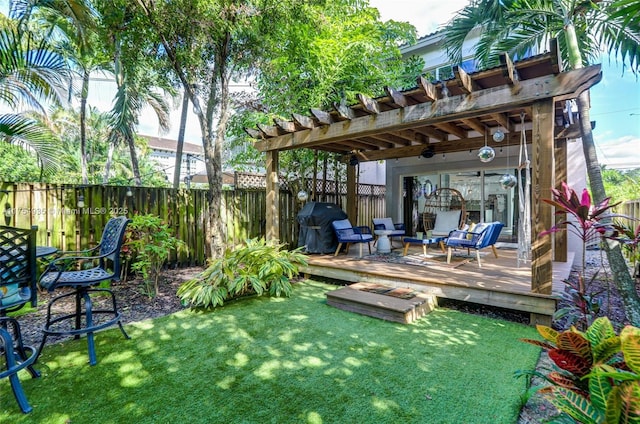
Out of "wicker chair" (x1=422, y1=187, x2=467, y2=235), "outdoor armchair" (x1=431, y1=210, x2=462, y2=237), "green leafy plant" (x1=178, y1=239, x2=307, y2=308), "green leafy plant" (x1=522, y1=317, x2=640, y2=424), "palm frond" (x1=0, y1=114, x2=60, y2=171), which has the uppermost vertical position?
"palm frond" (x1=0, y1=114, x2=60, y2=171)

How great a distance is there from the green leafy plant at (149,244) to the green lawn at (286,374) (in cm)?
123

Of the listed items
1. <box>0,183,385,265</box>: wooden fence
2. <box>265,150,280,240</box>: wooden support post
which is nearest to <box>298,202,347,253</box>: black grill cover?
<box>265,150,280,240</box>: wooden support post

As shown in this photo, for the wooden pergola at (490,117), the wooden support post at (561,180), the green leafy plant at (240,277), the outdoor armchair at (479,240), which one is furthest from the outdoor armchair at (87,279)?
the wooden support post at (561,180)

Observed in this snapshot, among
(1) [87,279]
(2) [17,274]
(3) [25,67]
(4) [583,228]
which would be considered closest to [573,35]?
(4) [583,228]

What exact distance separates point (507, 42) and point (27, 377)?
300 inches

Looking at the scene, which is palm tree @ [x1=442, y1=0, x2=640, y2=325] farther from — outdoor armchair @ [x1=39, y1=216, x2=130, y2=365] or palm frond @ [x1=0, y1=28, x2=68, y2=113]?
palm frond @ [x1=0, y1=28, x2=68, y2=113]

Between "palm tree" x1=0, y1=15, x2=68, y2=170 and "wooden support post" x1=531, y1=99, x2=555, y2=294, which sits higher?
"palm tree" x1=0, y1=15, x2=68, y2=170

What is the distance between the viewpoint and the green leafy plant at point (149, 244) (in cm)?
458

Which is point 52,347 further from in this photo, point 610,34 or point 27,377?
point 610,34

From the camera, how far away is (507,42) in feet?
18.5

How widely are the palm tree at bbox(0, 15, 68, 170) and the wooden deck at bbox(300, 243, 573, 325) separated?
4.67 metres

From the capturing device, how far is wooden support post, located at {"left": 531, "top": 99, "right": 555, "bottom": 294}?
3430 millimetres

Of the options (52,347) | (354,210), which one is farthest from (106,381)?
(354,210)

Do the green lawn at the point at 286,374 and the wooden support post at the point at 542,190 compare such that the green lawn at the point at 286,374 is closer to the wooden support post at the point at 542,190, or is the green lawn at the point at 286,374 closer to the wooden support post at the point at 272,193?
the wooden support post at the point at 542,190
